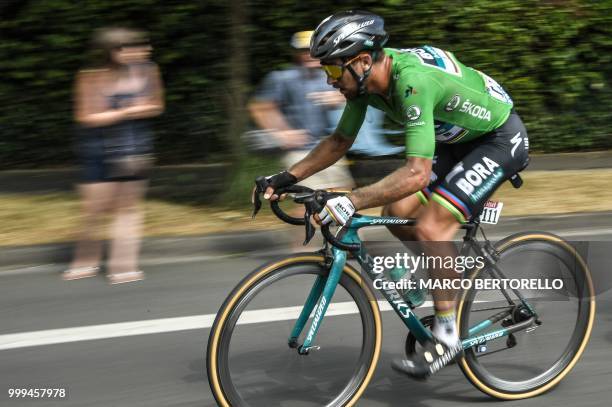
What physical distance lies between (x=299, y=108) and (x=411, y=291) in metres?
2.99

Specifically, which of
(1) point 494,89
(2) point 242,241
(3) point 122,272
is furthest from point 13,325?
(1) point 494,89

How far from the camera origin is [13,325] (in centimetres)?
548

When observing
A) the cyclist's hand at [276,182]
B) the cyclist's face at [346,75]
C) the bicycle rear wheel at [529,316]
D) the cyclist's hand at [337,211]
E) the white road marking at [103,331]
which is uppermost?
the cyclist's face at [346,75]

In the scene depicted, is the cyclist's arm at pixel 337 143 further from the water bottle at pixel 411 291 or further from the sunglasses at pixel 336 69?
the water bottle at pixel 411 291

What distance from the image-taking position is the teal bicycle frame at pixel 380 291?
12.7 ft

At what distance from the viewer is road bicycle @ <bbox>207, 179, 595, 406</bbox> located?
12.5 feet

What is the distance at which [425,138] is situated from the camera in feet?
12.2

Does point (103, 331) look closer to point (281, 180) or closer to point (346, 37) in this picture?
point (281, 180)

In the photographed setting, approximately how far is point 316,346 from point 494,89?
1463 mm

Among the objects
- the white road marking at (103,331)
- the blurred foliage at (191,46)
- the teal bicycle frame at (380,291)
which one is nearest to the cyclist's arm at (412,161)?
the teal bicycle frame at (380,291)

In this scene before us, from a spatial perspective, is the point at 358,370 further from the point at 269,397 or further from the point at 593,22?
the point at 593,22

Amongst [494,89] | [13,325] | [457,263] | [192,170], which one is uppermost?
[494,89]

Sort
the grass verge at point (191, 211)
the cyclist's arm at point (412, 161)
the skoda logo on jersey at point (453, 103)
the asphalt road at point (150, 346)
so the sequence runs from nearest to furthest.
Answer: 1. the cyclist's arm at point (412, 161)
2. the skoda logo on jersey at point (453, 103)
3. the asphalt road at point (150, 346)
4. the grass verge at point (191, 211)

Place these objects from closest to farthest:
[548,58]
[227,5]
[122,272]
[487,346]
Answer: [487,346] < [122,272] < [227,5] < [548,58]
